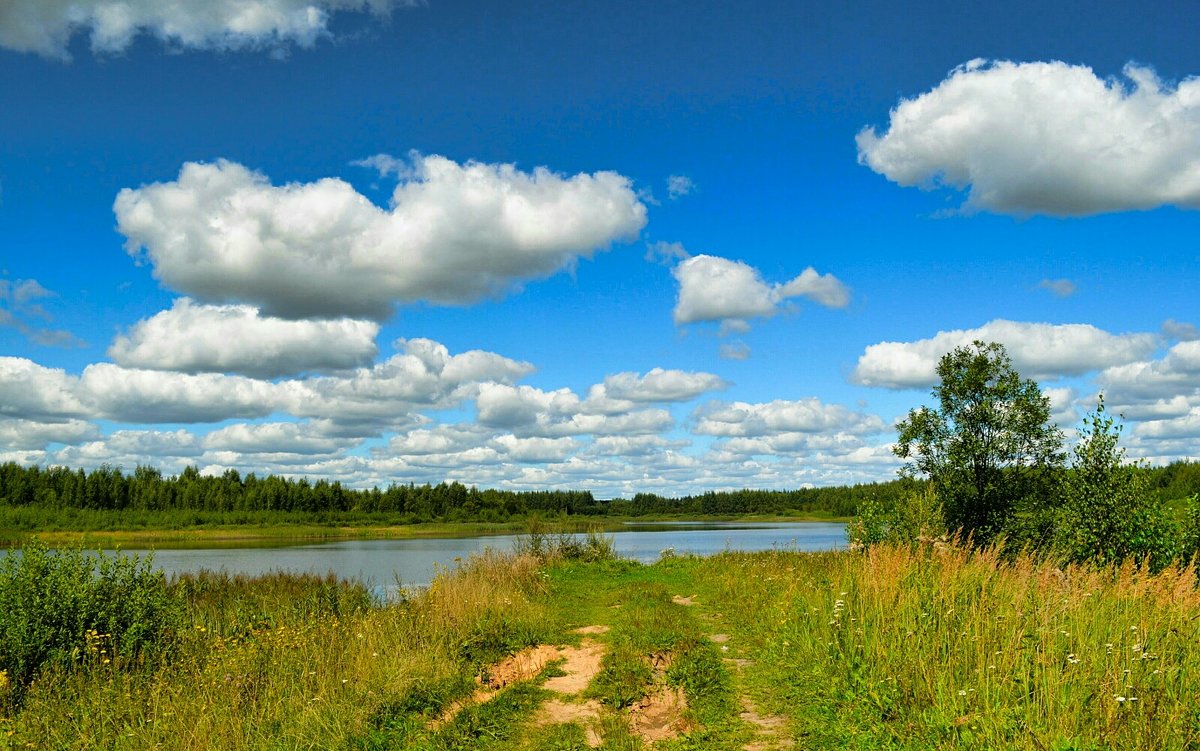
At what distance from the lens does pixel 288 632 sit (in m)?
11.4

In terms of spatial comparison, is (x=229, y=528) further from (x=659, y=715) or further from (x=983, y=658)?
(x=983, y=658)

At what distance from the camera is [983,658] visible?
725 cm

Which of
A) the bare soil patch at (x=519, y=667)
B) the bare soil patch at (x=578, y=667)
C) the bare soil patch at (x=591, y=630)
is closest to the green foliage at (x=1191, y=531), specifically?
the bare soil patch at (x=591, y=630)

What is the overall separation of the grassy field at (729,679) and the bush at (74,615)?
286 millimetres

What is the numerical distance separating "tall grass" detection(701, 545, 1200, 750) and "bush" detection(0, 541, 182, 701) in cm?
869

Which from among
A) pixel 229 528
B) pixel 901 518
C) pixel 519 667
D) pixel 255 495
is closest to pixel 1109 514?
pixel 901 518

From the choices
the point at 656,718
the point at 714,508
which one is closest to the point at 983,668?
the point at 656,718

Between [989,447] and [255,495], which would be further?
[255,495]

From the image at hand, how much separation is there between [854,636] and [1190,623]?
3127 millimetres

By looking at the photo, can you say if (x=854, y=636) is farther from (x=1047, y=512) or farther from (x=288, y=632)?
(x=1047, y=512)

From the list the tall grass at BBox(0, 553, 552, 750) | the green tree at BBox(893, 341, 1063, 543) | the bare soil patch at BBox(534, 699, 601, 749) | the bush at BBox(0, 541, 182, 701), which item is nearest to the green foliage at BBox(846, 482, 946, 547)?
the green tree at BBox(893, 341, 1063, 543)

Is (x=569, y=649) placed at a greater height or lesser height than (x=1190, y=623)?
lesser

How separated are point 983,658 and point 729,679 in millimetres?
2781

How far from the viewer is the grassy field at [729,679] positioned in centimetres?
651
